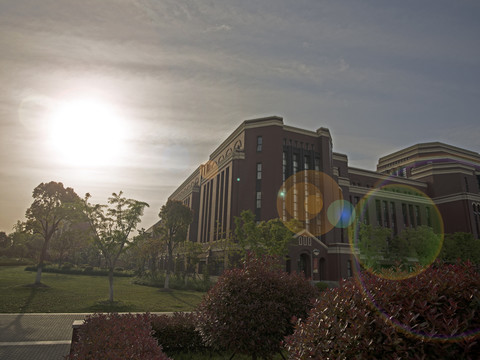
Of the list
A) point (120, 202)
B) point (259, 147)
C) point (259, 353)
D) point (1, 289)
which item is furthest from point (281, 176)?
point (259, 353)

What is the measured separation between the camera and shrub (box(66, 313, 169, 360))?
5.25 meters

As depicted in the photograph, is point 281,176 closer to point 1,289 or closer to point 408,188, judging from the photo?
point 1,289

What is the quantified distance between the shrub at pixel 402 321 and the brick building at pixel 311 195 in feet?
98.4

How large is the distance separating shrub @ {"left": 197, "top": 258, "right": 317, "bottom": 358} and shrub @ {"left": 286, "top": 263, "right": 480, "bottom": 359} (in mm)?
3174

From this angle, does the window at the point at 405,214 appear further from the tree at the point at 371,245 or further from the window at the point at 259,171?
the window at the point at 259,171

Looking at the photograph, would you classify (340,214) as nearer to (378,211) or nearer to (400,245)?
(400,245)

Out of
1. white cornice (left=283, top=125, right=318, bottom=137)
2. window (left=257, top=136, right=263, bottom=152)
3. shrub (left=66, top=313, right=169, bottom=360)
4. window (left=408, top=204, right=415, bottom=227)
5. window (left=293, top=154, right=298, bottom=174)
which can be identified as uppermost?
white cornice (left=283, top=125, right=318, bottom=137)

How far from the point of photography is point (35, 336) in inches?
414

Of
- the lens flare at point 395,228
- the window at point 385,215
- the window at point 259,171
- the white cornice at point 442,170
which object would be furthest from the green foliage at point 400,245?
the white cornice at point 442,170

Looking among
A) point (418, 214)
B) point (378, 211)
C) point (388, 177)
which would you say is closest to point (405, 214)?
point (418, 214)

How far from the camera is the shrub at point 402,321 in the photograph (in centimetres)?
285

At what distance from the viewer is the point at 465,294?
3.26 metres

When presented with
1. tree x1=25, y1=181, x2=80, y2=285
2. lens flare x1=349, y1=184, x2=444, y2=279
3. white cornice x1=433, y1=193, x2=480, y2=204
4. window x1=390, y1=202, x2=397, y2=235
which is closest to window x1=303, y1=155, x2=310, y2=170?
lens flare x1=349, y1=184, x2=444, y2=279

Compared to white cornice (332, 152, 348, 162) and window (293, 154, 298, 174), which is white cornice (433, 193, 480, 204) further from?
window (293, 154, 298, 174)
